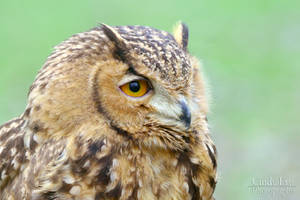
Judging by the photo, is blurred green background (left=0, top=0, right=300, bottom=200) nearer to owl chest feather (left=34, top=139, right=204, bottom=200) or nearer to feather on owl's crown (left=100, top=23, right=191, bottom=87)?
owl chest feather (left=34, top=139, right=204, bottom=200)

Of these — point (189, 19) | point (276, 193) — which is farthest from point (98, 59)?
point (189, 19)

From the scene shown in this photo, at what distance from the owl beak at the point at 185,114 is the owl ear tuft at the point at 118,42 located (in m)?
0.35

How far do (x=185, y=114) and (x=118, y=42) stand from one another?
0.47m

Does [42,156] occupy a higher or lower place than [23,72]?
lower

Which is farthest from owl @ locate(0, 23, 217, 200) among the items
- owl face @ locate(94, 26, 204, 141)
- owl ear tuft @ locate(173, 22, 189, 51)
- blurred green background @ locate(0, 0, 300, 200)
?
blurred green background @ locate(0, 0, 300, 200)

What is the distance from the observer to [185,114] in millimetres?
2902

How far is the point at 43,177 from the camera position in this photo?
2967 millimetres

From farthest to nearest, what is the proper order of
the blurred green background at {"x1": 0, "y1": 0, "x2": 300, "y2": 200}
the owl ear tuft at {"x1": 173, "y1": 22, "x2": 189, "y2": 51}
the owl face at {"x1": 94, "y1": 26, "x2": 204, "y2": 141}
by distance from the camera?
the blurred green background at {"x1": 0, "y1": 0, "x2": 300, "y2": 200}, the owl ear tuft at {"x1": 173, "y1": 22, "x2": 189, "y2": 51}, the owl face at {"x1": 94, "y1": 26, "x2": 204, "y2": 141}

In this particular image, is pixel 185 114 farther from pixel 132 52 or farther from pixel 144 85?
pixel 132 52

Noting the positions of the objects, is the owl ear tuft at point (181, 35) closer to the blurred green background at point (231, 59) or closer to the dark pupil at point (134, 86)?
the dark pupil at point (134, 86)

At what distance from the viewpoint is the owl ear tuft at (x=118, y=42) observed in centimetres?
287

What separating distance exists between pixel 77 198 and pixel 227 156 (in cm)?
311

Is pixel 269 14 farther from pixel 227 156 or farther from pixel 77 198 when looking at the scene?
pixel 77 198

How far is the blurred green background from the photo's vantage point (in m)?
5.79
